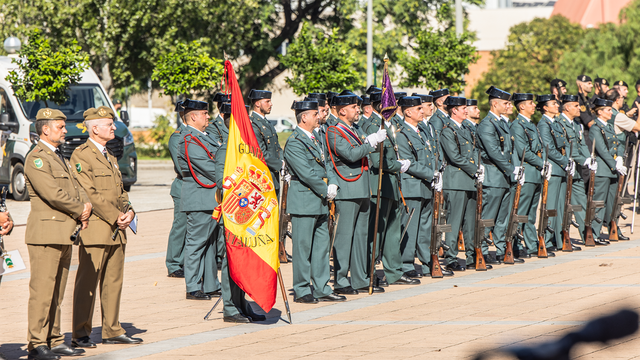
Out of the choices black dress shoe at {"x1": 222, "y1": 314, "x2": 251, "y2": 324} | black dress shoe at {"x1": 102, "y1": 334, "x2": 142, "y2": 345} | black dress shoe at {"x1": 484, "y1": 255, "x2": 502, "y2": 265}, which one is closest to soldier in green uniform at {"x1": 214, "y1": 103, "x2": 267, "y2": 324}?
black dress shoe at {"x1": 222, "y1": 314, "x2": 251, "y2": 324}

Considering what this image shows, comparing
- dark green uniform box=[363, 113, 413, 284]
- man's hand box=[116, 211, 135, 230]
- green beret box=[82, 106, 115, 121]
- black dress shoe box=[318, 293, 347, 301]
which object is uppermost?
green beret box=[82, 106, 115, 121]

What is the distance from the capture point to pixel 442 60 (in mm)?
21875

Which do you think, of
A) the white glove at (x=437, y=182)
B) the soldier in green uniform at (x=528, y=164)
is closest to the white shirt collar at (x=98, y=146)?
the white glove at (x=437, y=182)

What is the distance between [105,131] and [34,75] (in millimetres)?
12307

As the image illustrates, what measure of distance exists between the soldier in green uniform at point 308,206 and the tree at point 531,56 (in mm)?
44243

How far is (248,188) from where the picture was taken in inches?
253

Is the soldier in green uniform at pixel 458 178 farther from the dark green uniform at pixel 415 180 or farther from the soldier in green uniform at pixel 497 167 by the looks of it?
the dark green uniform at pixel 415 180

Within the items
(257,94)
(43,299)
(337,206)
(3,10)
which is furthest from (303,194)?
(3,10)

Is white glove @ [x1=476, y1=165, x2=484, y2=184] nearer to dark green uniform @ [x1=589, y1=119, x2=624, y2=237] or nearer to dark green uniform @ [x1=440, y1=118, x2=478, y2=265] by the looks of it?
dark green uniform @ [x1=440, y1=118, x2=478, y2=265]

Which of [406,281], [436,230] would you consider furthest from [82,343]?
[436,230]

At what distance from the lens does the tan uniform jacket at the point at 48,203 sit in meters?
5.43

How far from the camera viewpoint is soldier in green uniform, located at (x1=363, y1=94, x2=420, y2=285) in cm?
845

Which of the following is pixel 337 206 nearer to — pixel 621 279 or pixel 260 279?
pixel 260 279

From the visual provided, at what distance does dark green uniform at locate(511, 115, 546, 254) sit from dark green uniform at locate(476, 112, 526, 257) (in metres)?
0.24
